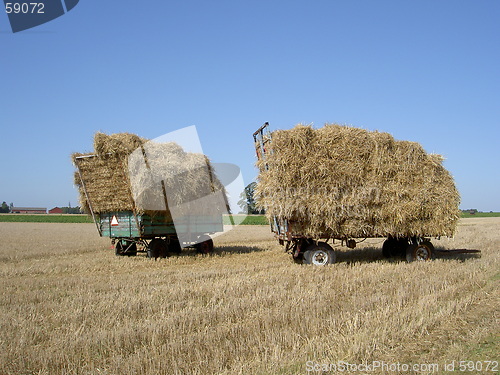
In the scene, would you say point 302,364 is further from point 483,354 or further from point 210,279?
point 210,279

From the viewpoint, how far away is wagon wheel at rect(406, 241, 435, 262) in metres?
10.9

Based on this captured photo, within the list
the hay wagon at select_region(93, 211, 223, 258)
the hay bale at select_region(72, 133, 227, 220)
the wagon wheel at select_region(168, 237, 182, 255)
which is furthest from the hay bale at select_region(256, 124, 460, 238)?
the wagon wheel at select_region(168, 237, 182, 255)

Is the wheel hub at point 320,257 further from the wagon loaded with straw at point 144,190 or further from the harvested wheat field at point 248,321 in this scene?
the wagon loaded with straw at point 144,190

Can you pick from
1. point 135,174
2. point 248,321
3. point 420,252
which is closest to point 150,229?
point 135,174

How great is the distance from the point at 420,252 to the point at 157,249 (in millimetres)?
7648

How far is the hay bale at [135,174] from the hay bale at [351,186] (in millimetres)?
3215

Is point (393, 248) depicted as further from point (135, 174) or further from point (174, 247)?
point (135, 174)

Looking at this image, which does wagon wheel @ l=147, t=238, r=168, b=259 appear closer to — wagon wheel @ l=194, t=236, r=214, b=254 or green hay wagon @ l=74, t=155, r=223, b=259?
green hay wagon @ l=74, t=155, r=223, b=259

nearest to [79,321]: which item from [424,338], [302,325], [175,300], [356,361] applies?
[175,300]

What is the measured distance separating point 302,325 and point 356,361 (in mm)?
1146

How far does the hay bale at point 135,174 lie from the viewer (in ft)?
38.9

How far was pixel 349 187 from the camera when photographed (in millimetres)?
10133

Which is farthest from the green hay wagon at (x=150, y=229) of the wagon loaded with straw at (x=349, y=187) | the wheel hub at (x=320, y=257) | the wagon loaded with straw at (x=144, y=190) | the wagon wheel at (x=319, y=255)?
the wheel hub at (x=320, y=257)

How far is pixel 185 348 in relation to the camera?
4262 mm
